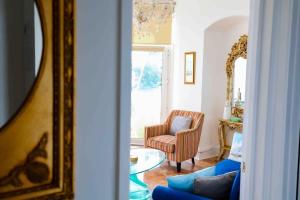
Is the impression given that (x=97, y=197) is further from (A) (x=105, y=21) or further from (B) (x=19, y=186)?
(A) (x=105, y=21)

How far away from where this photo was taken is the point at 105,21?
0.85 m

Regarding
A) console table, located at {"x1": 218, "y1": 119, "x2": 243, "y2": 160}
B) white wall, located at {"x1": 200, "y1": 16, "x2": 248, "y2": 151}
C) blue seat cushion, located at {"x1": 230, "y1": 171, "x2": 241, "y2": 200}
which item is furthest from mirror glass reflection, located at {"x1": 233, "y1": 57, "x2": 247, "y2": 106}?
blue seat cushion, located at {"x1": 230, "y1": 171, "x2": 241, "y2": 200}

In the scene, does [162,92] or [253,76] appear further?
[162,92]

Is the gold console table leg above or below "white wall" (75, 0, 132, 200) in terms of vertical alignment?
below

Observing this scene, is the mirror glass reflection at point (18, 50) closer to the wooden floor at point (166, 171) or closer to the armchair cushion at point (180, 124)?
the wooden floor at point (166, 171)

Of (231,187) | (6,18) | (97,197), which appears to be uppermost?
(6,18)

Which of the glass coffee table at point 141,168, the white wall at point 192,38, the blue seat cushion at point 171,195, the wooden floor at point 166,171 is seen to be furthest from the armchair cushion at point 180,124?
the blue seat cushion at point 171,195

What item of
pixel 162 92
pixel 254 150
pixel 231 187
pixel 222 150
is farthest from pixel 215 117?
pixel 254 150

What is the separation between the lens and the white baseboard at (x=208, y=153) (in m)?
4.92

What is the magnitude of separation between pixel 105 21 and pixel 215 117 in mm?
4443

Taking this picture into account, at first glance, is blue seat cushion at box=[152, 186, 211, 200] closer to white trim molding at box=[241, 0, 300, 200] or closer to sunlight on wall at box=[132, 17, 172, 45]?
white trim molding at box=[241, 0, 300, 200]

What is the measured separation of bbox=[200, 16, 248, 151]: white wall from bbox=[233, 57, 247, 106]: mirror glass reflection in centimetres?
25

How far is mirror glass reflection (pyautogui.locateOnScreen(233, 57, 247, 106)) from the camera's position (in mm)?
4656

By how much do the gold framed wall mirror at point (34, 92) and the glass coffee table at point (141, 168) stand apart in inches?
76.1
